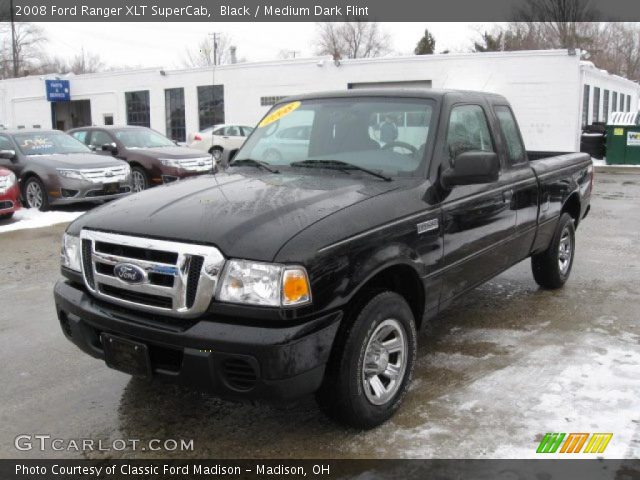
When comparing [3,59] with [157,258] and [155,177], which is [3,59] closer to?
[155,177]

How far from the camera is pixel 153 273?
2996mm

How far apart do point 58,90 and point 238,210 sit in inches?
1374

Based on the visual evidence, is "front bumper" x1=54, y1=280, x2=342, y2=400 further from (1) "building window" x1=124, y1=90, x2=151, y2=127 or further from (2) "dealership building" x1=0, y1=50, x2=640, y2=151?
(1) "building window" x1=124, y1=90, x2=151, y2=127

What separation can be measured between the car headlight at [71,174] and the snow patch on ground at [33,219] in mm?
663

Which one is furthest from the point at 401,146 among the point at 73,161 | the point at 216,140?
the point at 216,140

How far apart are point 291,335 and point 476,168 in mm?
1620

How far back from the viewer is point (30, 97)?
35.7m

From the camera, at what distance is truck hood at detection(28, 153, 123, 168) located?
11156 millimetres

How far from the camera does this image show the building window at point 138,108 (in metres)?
32.2

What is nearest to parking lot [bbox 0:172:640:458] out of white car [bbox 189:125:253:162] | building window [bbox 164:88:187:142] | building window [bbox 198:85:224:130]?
white car [bbox 189:125:253:162]

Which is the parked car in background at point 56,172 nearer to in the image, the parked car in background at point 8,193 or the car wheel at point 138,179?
the parked car in background at point 8,193

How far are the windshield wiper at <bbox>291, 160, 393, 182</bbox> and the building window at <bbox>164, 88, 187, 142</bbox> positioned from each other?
28.3 metres

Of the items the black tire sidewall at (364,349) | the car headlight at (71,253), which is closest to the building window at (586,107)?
the black tire sidewall at (364,349)

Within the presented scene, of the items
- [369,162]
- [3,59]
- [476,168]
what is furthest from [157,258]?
[3,59]
